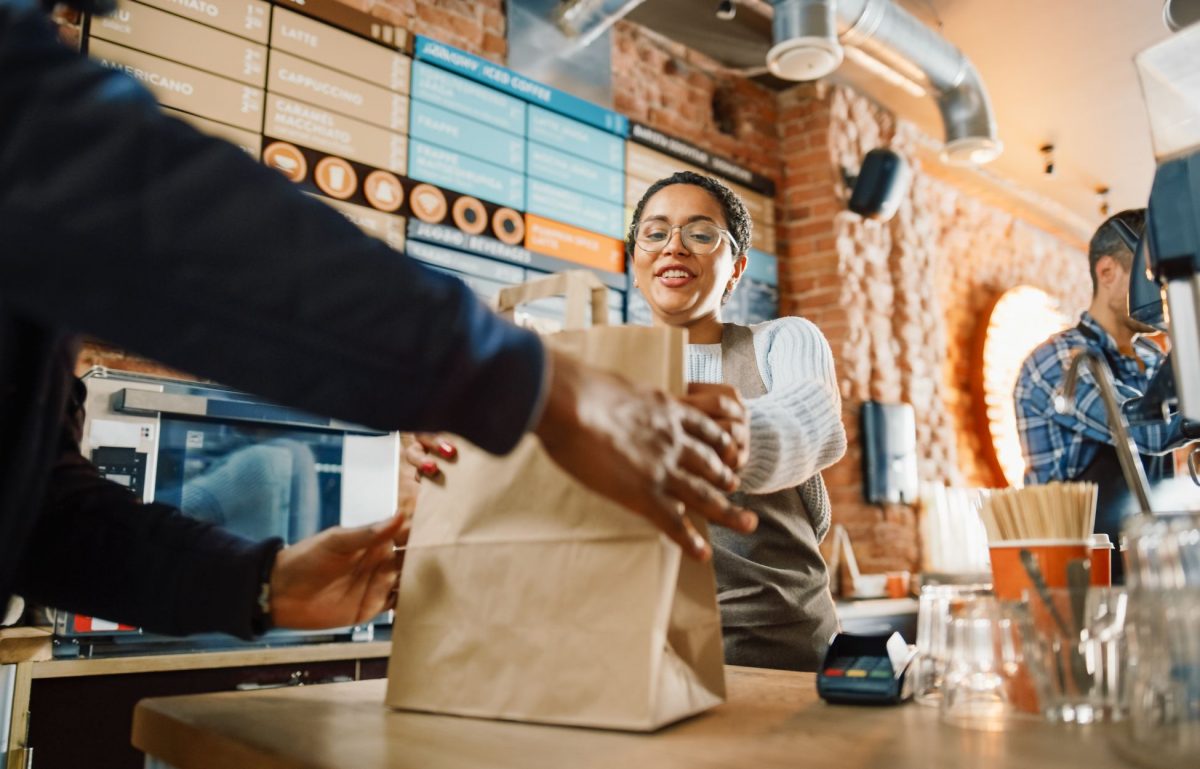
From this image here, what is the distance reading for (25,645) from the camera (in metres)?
1.68

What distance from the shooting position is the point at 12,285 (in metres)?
0.52

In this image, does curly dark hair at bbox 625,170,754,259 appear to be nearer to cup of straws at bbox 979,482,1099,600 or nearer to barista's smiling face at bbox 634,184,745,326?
barista's smiling face at bbox 634,184,745,326

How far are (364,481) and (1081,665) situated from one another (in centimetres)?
179

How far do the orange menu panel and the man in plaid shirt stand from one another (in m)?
1.48

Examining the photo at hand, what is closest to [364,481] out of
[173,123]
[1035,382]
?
[173,123]

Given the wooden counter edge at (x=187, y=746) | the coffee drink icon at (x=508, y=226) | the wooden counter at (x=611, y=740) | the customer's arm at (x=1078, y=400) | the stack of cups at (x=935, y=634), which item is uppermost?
the coffee drink icon at (x=508, y=226)

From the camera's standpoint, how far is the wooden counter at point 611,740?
0.63 metres

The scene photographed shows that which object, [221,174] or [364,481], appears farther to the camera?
[364,481]

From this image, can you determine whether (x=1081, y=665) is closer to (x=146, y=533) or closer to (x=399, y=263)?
(x=399, y=263)

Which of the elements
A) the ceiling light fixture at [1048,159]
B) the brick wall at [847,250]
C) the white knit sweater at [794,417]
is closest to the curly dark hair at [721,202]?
the white knit sweater at [794,417]

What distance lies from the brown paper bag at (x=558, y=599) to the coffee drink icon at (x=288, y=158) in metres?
1.83

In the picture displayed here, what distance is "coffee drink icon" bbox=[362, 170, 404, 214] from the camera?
2.64 meters

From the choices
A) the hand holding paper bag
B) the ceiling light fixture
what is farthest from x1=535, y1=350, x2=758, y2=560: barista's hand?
the ceiling light fixture

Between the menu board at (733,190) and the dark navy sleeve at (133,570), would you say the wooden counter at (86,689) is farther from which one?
the menu board at (733,190)
